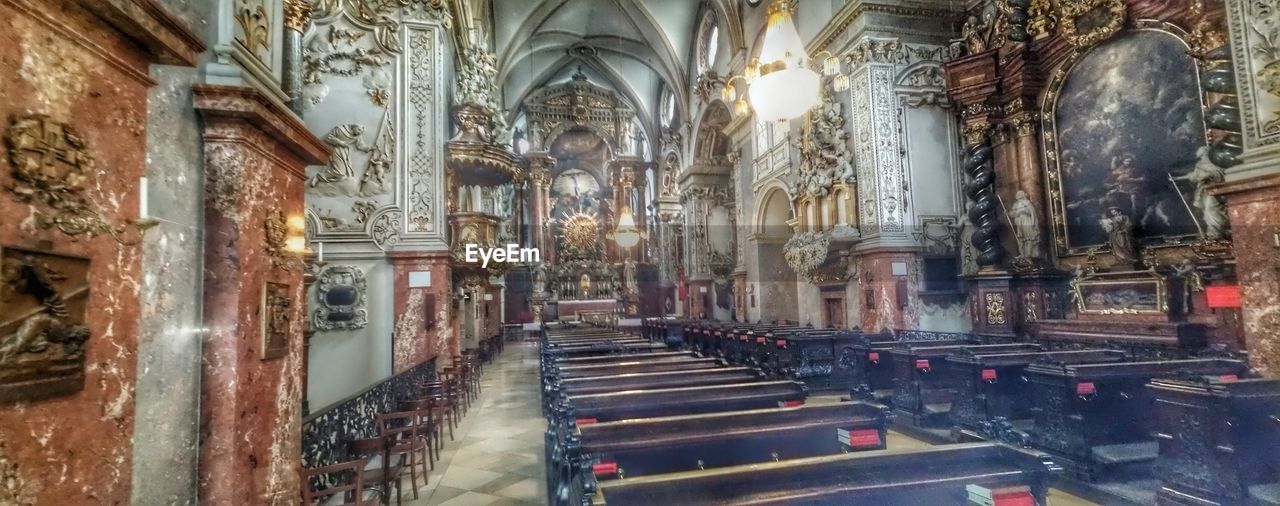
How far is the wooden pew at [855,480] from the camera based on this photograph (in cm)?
211

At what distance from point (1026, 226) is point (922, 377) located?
159 inches

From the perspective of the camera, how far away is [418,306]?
819cm

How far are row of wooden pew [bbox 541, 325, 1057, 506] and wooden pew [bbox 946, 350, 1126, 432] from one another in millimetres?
2173

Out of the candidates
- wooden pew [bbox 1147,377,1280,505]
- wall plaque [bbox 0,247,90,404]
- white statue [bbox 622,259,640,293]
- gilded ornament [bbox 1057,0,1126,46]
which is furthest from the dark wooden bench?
white statue [bbox 622,259,640,293]

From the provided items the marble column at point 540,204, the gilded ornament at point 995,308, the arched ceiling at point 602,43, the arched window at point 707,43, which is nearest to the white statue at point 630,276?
the marble column at point 540,204

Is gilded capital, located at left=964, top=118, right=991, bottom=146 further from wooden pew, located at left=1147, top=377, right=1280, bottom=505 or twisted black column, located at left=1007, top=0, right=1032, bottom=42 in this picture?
wooden pew, located at left=1147, top=377, right=1280, bottom=505

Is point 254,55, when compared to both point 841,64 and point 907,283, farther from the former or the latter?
point 841,64

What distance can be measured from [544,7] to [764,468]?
60.8 feet

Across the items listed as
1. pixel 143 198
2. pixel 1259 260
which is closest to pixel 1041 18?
pixel 1259 260

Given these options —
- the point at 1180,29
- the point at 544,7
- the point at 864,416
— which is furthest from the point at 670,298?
the point at 864,416

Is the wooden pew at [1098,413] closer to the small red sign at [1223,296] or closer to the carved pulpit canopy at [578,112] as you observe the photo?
the small red sign at [1223,296]

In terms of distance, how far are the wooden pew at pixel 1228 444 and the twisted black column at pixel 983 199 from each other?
5.75 m

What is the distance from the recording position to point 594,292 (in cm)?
2475

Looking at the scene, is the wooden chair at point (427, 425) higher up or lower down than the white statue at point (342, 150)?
lower down
